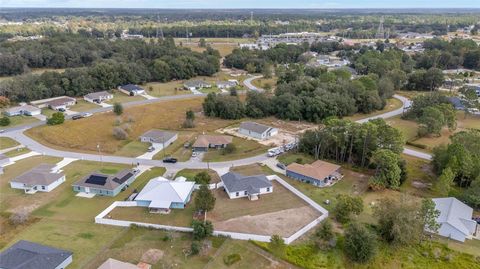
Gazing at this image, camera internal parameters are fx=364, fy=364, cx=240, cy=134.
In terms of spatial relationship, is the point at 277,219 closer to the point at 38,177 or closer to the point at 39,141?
the point at 38,177

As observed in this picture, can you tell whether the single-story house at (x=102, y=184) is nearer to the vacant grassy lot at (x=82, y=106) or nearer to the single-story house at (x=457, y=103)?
the vacant grassy lot at (x=82, y=106)

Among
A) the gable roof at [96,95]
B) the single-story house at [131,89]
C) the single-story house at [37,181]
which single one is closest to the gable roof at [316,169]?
the single-story house at [37,181]

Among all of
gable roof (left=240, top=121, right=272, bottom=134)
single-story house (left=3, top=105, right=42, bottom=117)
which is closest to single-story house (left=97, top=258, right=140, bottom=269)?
gable roof (left=240, top=121, right=272, bottom=134)

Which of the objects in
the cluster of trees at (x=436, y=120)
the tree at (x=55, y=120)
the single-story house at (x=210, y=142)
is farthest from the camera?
the tree at (x=55, y=120)

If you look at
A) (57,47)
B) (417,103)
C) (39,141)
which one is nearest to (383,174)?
(417,103)

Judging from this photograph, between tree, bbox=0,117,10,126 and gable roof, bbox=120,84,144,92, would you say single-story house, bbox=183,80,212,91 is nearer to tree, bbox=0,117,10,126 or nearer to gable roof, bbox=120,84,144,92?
gable roof, bbox=120,84,144,92

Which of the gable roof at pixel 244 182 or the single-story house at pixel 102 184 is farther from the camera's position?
the single-story house at pixel 102 184
